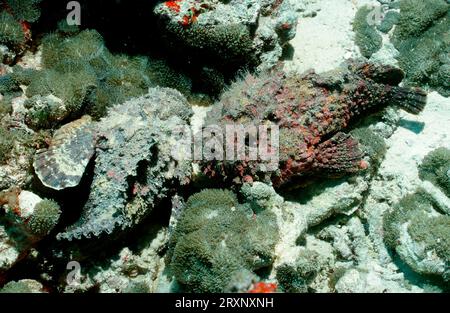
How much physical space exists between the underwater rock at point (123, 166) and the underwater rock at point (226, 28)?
98cm

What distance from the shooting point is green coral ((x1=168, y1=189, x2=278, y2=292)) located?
3.53 metres

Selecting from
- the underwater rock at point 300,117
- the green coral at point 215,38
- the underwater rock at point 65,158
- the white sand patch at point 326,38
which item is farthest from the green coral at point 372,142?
the underwater rock at point 65,158

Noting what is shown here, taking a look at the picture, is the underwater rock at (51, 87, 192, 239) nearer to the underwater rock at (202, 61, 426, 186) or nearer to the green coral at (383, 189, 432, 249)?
the underwater rock at (202, 61, 426, 186)

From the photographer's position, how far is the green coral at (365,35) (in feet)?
17.3

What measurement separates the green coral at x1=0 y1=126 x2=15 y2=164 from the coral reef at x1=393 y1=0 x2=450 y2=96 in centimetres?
472

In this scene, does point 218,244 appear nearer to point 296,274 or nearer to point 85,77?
point 296,274

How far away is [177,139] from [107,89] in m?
1.09

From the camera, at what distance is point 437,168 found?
4473 mm

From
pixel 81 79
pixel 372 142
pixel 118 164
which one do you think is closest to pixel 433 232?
pixel 372 142

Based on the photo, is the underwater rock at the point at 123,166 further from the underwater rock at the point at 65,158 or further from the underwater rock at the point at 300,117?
the underwater rock at the point at 300,117

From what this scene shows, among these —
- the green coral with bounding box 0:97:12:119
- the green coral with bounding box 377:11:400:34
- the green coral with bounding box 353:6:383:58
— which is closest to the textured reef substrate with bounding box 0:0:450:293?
the green coral with bounding box 0:97:12:119

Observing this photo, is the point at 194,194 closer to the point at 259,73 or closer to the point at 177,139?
the point at 177,139

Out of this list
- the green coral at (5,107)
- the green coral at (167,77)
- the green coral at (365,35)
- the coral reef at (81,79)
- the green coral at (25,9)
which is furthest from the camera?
the green coral at (365,35)
